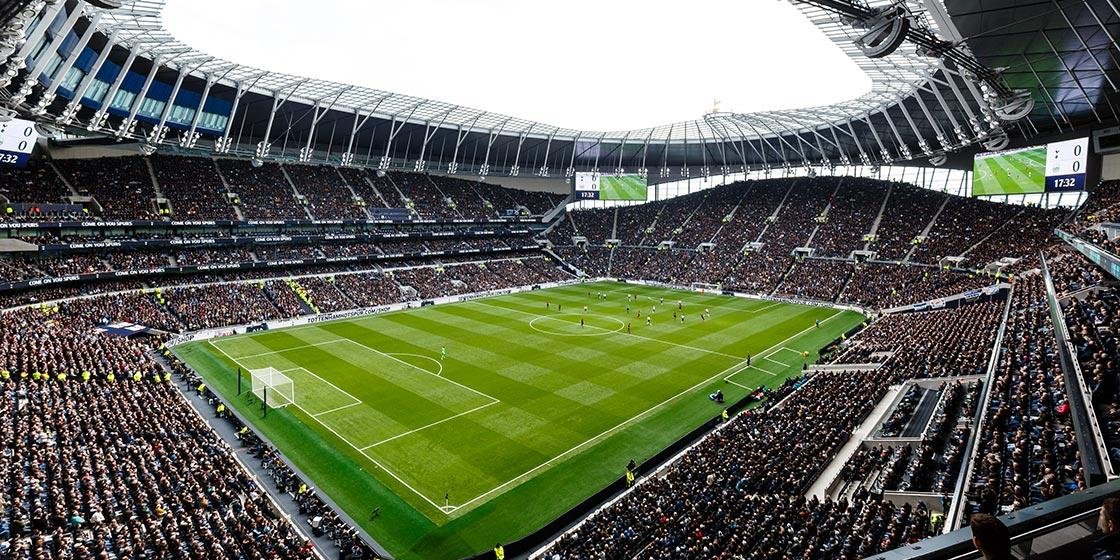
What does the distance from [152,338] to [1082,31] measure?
170 feet

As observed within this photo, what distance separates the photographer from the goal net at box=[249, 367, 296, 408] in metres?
28.1

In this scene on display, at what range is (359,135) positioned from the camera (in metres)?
69.1

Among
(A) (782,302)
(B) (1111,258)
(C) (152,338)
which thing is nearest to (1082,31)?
(B) (1111,258)

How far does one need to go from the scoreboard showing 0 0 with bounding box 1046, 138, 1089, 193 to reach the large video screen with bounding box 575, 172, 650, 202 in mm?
43403

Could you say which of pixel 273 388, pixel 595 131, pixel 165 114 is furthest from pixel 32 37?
pixel 595 131

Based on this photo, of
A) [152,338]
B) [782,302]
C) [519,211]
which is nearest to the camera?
[152,338]

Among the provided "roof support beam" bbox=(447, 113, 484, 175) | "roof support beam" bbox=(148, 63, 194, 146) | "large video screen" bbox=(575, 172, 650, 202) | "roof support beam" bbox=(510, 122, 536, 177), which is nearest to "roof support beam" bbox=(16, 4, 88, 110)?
"roof support beam" bbox=(148, 63, 194, 146)

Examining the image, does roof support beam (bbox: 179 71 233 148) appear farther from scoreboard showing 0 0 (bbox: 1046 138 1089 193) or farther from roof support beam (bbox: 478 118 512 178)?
scoreboard showing 0 0 (bbox: 1046 138 1089 193)

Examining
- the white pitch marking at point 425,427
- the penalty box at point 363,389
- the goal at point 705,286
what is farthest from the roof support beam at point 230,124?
the goal at point 705,286

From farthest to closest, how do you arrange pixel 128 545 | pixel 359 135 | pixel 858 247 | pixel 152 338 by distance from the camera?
1. pixel 359 135
2. pixel 858 247
3. pixel 152 338
4. pixel 128 545

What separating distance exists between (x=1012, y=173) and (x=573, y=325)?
32959mm

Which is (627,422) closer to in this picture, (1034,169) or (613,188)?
(1034,169)

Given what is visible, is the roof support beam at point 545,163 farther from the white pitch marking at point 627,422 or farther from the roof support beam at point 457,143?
the white pitch marking at point 627,422

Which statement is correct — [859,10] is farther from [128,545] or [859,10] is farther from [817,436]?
[128,545]
